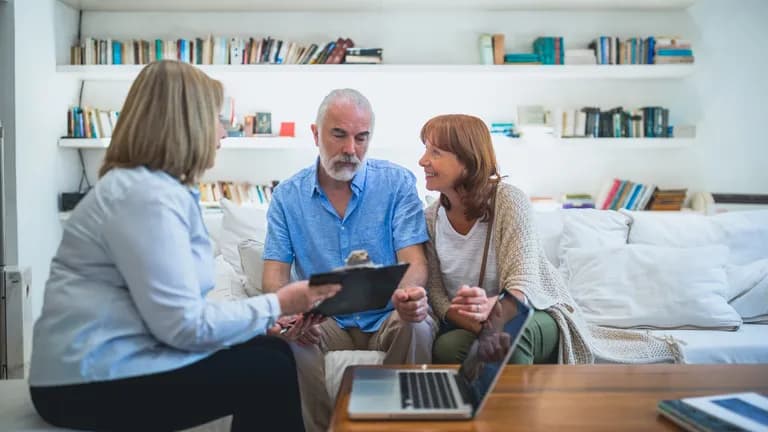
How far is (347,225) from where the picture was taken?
7.52 ft

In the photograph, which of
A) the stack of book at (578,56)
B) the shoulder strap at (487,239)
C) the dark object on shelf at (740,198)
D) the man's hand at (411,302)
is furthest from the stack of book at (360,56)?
the man's hand at (411,302)

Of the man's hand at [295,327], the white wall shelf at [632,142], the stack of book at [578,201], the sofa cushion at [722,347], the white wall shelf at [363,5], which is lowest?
the sofa cushion at [722,347]

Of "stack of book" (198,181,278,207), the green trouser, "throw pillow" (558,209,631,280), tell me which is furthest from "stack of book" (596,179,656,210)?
the green trouser

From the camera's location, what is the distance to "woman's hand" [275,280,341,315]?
149 cm

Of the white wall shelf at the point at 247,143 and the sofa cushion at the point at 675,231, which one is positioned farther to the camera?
the white wall shelf at the point at 247,143

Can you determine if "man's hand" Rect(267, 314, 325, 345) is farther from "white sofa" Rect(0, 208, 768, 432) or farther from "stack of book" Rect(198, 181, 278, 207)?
"stack of book" Rect(198, 181, 278, 207)

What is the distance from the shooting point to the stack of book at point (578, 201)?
188 inches

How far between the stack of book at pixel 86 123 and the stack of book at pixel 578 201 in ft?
10.5

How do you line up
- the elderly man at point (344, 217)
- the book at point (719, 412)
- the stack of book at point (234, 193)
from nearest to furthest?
the book at point (719, 412), the elderly man at point (344, 217), the stack of book at point (234, 193)

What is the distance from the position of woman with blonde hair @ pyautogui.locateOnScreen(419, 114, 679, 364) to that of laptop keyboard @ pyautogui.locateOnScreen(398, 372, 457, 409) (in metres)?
0.41

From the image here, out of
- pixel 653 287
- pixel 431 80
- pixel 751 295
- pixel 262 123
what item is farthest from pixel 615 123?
pixel 262 123

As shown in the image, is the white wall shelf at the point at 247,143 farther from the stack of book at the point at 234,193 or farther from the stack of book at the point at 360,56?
the stack of book at the point at 360,56

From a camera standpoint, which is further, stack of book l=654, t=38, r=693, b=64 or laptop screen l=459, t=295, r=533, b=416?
stack of book l=654, t=38, r=693, b=64

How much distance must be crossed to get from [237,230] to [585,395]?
1.80 meters
